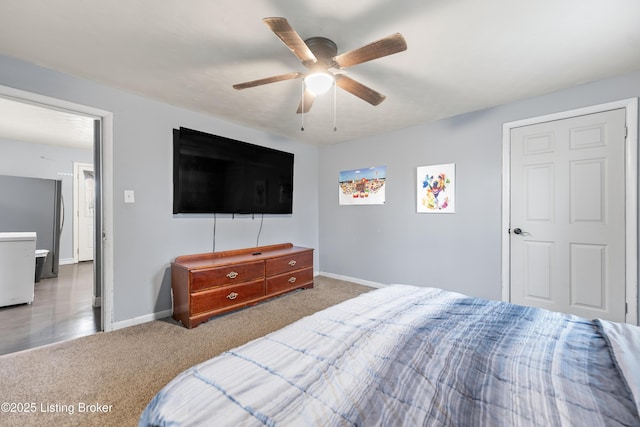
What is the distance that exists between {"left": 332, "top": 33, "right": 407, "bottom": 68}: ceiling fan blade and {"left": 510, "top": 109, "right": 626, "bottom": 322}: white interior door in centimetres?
219

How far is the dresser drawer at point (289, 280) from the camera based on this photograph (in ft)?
11.1

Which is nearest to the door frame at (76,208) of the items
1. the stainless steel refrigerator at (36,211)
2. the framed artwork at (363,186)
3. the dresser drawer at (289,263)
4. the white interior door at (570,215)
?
the stainless steel refrigerator at (36,211)

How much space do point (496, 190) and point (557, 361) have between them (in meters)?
2.40

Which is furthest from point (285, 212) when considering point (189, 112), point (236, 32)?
point (236, 32)

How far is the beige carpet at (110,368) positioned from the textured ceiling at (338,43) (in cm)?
230

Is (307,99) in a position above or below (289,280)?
above

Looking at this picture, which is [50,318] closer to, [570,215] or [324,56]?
[324,56]

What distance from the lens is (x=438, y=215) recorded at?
11.2 ft

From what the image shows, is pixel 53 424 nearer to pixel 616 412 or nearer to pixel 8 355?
pixel 8 355

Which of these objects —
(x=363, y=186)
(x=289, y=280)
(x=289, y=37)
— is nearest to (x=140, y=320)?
(x=289, y=280)

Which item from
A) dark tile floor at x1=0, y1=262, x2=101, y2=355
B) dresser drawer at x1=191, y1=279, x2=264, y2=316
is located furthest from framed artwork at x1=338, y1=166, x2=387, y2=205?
dark tile floor at x1=0, y1=262, x2=101, y2=355

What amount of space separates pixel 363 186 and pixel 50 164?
607 centimetres

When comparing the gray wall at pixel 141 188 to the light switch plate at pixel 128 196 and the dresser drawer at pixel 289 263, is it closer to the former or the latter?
Result: the light switch plate at pixel 128 196

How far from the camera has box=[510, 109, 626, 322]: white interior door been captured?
238cm
